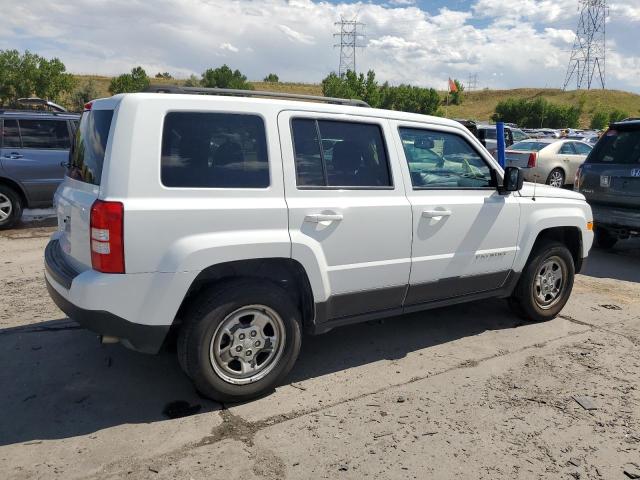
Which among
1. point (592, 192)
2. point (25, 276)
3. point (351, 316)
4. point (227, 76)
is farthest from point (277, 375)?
point (227, 76)

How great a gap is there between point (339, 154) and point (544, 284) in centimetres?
262

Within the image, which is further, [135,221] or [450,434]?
[450,434]

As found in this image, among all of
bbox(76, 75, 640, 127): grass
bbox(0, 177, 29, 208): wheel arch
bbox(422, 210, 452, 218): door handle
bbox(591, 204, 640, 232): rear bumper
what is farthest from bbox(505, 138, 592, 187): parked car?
bbox(76, 75, 640, 127): grass

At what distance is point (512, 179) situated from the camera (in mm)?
4492

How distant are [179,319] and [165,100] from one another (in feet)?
4.34

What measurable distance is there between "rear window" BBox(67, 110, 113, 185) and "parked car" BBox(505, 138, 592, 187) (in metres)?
12.7

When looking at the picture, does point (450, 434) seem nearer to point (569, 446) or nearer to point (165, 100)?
point (569, 446)

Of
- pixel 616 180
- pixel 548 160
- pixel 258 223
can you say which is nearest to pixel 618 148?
pixel 616 180

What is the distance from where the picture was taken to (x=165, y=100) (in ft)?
10.4

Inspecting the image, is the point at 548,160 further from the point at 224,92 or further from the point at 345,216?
the point at 224,92

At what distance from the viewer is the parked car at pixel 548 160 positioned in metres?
14.8

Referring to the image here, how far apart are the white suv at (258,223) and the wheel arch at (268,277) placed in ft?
0.04

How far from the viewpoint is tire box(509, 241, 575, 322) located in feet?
16.4

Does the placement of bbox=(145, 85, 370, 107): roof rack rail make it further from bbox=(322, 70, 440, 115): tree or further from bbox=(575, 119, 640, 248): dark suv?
bbox=(322, 70, 440, 115): tree
